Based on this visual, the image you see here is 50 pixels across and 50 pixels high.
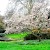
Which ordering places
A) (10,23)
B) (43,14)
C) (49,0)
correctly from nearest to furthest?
(43,14) → (10,23) → (49,0)

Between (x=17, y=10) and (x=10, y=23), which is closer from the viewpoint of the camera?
(x=10, y=23)

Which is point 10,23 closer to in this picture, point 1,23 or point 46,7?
point 46,7

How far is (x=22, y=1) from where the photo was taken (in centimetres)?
3972

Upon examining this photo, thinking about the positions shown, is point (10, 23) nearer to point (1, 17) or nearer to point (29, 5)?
point (29, 5)

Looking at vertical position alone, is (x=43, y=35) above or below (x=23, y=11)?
below

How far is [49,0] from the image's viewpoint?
1452 inches

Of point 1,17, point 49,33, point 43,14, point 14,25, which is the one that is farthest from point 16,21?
point 1,17

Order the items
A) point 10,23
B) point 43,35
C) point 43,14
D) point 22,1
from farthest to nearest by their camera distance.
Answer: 1. point 22,1
2. point 10,23
3. point 43,14
4. point 43,35

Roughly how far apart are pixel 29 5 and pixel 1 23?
5.68 meters

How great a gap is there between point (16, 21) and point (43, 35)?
538 centimetres

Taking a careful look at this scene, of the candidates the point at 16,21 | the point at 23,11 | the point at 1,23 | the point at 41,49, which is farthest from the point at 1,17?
the point at 41,49

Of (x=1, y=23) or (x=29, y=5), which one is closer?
(x=29, y=5)

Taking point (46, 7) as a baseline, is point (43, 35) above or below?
below

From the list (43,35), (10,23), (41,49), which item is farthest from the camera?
(10,23)
